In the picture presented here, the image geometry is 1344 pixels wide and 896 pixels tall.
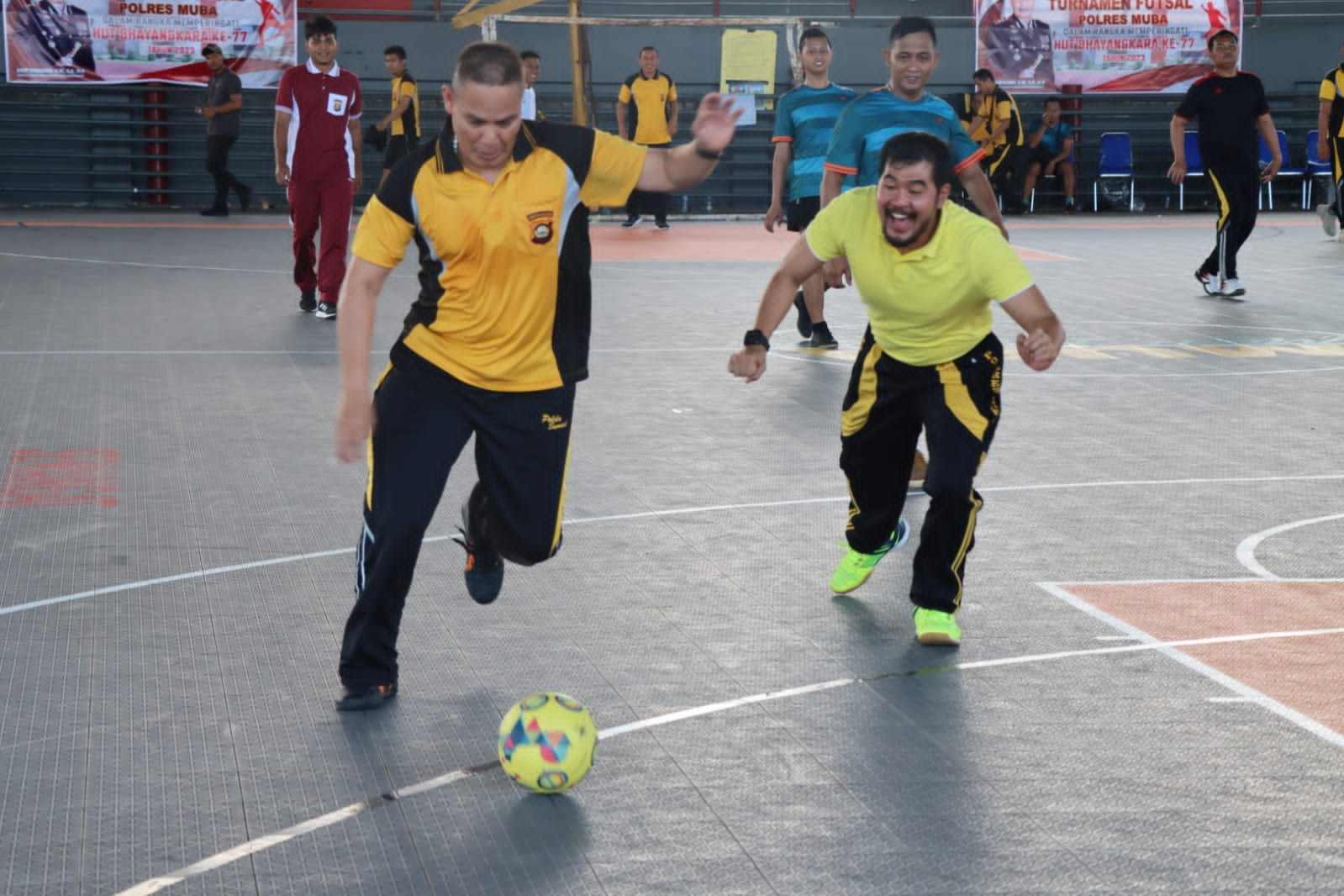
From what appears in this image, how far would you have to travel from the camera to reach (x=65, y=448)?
8.10 metres

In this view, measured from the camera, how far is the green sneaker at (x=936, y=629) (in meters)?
5.18

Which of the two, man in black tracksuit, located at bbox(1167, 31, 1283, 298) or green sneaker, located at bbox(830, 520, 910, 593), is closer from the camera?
green sneaker, located at bbox(830, 520, 910, 593)

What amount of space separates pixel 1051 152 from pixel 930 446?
21.9 meters

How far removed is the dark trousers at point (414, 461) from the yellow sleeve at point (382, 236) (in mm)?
343

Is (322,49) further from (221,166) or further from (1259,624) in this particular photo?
(221,166)

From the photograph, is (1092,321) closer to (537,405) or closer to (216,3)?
(537,405)

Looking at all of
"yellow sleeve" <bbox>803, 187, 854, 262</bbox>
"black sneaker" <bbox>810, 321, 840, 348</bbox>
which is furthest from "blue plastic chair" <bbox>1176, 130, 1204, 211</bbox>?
"yellow sleeve" <bbox>803, 187, 854, 262</bbox>

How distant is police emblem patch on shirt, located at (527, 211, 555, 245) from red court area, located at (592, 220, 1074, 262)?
546 inches

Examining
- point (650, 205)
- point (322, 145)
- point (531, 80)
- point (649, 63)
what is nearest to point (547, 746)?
point (322, 145)

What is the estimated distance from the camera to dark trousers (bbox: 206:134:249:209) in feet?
76.2

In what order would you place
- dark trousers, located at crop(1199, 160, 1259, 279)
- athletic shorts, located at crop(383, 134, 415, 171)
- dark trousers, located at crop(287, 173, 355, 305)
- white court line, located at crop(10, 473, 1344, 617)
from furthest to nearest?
1. athletic shorts, located at crop(383, 134, 415, 171)
2. dark trousers, located at crop(1199, 160, 1259, 279)
3. dark trousers, located at crop(287, 173, 355, 305)
4. white court line, located at crop(10, 473, 1344, 617)

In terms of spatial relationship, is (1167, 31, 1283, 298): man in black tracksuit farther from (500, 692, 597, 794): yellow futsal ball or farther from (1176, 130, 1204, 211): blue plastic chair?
(1176, 130, 1204, 211): blue plastic chair

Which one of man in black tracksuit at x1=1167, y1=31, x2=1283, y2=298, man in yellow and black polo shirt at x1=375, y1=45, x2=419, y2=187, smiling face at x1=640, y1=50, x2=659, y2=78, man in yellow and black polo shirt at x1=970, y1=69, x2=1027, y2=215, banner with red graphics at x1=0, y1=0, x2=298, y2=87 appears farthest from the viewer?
man in yellow and black polo shirt at x1=970, y1=69, x2=1027, y2=215

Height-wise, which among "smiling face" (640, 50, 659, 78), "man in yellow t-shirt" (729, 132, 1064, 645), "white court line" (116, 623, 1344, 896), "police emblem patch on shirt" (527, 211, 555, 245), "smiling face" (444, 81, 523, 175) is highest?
"smiling face" (640, 50, 659, 78)
